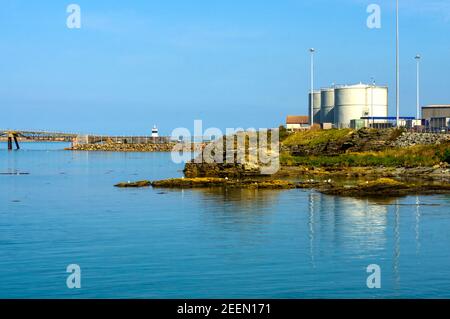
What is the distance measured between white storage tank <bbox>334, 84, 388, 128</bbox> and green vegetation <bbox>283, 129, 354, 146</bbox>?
934cm

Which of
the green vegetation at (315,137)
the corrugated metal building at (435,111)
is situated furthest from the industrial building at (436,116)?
the green vegetation at (315,137)

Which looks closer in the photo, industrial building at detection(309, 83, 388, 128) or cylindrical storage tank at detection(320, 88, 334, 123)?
industrial building at detection(309, 83, 388, 128)

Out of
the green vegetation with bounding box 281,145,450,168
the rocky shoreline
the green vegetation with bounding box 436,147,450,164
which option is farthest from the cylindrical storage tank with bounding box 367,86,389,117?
the rocky shoreline

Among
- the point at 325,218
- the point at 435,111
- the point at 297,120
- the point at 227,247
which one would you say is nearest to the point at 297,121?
the point at 297,120

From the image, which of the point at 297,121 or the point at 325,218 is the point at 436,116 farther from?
the point at 325,218

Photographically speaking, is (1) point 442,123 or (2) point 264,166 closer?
(2) point 264,166

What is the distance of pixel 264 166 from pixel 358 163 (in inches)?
517

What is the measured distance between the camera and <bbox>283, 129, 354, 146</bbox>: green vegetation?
4390 inches

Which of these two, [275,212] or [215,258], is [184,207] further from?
[215,258]

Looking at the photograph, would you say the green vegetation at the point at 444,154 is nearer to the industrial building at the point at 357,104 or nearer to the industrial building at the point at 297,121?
the industrial building at the point at 357,104

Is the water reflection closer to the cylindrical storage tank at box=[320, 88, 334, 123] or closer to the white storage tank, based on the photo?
the white storage tank

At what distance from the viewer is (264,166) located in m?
80.8

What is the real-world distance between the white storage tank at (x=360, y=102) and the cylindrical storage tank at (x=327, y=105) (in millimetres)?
5421

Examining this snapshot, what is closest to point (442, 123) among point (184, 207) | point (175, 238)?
point (184, 207)
